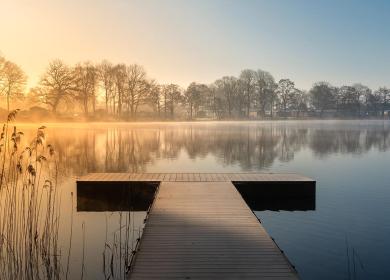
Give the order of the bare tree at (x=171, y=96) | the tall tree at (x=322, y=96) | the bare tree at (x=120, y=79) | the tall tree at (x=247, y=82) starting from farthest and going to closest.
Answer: the tall tree at (x=322, y=96), the tall tree at (x=247, y=82), the bare tree at (x=171, y=96), the bare tree at (x=120, y=79)

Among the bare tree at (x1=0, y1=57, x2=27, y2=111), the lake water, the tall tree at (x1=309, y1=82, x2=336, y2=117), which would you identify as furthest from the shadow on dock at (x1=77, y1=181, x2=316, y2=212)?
the tall tree at (x1=309, y1=82, x2=336, y2=117)

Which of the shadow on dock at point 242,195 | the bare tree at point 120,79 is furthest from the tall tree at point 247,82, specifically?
the shadow on dock at point 242,195

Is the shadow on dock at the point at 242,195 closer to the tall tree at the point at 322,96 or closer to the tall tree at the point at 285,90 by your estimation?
the tall tree at the point at 285,90

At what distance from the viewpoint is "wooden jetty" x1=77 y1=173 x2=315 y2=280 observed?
205 inches

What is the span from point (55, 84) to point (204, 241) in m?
57.8

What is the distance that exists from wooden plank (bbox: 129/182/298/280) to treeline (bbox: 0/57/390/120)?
48605 millimetres

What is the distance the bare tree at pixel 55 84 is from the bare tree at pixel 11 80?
108 inches

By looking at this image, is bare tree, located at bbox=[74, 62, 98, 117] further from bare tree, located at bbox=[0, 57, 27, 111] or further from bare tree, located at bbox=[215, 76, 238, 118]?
bare tree, located at bbox=[215, 76, 238, 118]

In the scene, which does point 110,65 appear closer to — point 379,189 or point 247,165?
point 247,165

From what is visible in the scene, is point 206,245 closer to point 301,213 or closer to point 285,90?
point 301,213

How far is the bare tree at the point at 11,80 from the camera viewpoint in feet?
182

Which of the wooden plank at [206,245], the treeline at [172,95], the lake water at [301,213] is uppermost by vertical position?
the treeline at [172,95]

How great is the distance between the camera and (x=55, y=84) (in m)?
59.7

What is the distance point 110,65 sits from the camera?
68938mm
